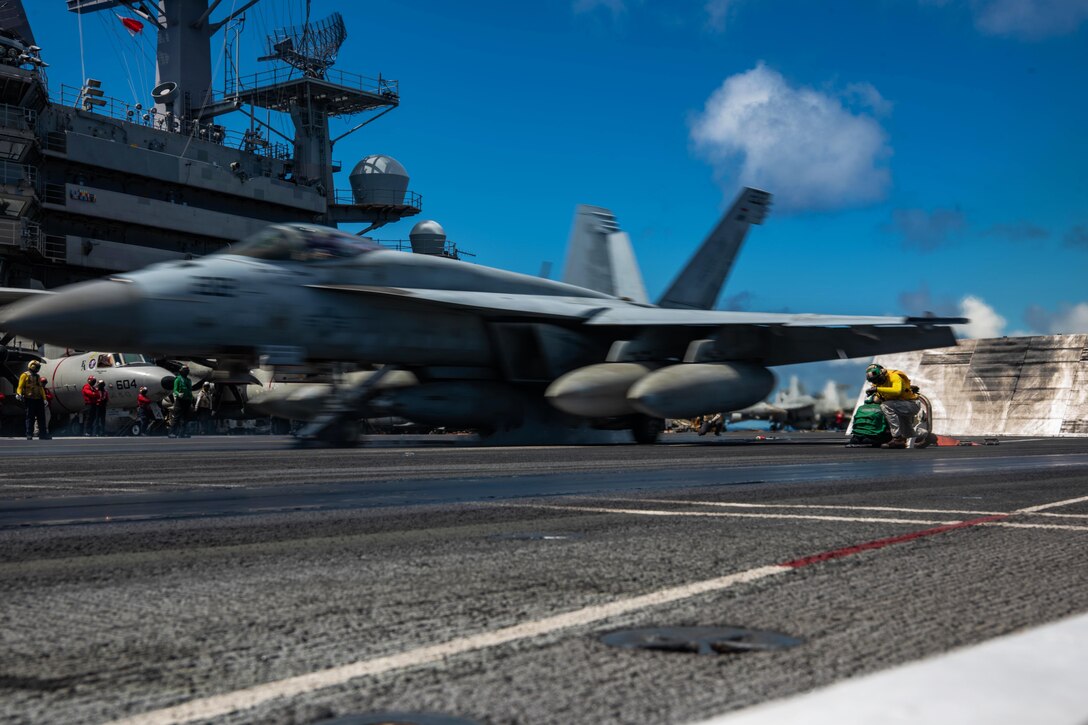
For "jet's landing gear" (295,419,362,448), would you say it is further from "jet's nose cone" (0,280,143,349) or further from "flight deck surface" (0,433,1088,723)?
"flight deck surface" (0,433,1088,723)

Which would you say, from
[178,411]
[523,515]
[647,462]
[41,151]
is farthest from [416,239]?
[523,515]

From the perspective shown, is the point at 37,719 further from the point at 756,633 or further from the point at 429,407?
the point at 429,407

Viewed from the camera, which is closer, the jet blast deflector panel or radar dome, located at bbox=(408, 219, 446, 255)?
the jet blast deflector panel

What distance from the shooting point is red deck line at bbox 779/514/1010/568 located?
3.68 metres

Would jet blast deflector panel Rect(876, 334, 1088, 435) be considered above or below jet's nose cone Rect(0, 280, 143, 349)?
below

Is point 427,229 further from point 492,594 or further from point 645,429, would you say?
point 492,594

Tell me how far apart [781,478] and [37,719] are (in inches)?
284

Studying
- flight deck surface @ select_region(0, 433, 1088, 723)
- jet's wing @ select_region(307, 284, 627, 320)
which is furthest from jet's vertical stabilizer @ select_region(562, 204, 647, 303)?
flight deck surface @ select_region(0, 433, 1088, 723)

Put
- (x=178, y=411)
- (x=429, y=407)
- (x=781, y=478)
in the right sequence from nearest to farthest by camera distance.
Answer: (x=781, y=478)
(x=429, y=407)
(x=178, y=411)

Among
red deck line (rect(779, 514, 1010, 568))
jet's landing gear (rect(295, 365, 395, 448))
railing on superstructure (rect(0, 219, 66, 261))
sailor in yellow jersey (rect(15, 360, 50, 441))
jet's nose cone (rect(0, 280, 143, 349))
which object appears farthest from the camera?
railing on superstructure (rect(0, 219, 66, 261))

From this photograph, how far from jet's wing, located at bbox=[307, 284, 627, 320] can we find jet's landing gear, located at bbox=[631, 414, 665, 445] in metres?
2.45

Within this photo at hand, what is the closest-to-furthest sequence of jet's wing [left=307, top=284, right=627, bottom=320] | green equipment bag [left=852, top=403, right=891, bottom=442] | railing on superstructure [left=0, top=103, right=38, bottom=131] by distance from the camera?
jet's wing [left=307, top=284, right=627, bottom=320] → green equipment bag [left=852, top=403, right=891, bottom=442] → railing on superstructure [left=0, top=103, right=38, bottom=131]

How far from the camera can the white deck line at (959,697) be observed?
1.44 metres

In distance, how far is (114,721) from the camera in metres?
1.78
